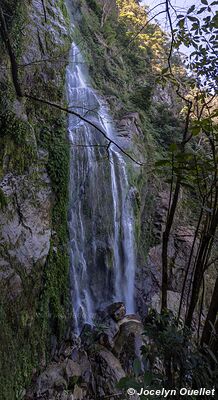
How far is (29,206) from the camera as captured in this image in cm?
441

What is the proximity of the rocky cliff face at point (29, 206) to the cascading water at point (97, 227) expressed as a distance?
0.59 m

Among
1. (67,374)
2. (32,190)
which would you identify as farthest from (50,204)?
(67,374)

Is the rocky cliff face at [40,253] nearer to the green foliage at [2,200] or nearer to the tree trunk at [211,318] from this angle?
the green foliage at [2,200]

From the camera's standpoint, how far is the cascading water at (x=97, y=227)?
5934mm

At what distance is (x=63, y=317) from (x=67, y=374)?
0.97m

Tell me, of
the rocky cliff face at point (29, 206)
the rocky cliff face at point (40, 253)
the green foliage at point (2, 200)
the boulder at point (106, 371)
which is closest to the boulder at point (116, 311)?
the rocky cliff face at point (40, 253)

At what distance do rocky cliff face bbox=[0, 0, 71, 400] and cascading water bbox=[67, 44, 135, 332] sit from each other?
1.92 feet

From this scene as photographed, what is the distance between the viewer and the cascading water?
5934mm

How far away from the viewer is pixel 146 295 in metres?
7.40

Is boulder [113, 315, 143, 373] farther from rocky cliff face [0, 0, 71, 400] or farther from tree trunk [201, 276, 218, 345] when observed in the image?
tree trunk [201, 276, 218, 345]

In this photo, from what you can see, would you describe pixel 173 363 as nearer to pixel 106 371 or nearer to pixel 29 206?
pixel 29 206

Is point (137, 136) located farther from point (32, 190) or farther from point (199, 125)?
point (199, 125)

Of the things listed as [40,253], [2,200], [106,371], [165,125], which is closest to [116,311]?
[106,371]

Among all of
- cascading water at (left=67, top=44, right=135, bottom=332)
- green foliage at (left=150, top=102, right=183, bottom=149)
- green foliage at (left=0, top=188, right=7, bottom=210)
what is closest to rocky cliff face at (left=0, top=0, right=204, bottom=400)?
green foliage at (left=0, top=188, right=7, bottom=210)
